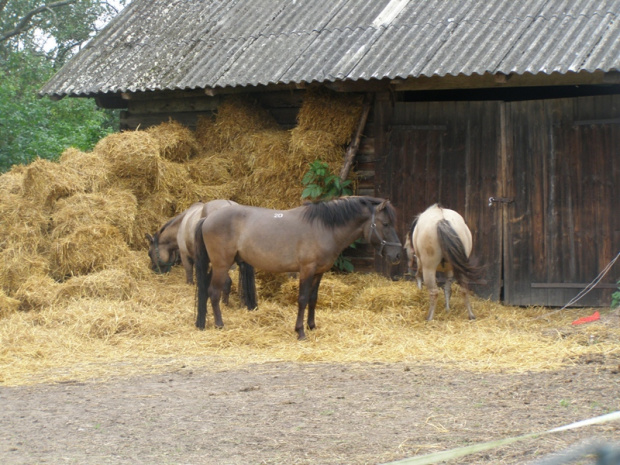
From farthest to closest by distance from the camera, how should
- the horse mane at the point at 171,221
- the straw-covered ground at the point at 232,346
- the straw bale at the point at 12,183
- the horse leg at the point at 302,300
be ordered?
the horse mane at the point at 171,221 → the straw bale at the point at 12,183 → the horse leg at the point at 302,300 → the straw-covered ground at the point at 232,346

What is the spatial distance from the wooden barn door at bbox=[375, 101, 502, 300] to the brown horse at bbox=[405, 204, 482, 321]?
971mm

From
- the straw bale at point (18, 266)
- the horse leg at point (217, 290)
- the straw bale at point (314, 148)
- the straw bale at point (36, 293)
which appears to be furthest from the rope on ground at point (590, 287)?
the straw bale at point (18, 266)

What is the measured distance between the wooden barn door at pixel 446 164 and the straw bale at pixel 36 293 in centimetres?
450

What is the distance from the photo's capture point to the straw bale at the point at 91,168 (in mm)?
11273

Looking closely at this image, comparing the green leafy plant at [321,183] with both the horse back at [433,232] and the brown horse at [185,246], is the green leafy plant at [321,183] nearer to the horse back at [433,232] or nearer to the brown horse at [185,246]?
the brown horse at [185,246]

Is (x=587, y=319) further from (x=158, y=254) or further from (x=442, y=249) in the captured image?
(x=158, y=254)

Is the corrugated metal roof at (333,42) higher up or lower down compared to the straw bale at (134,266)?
higher up

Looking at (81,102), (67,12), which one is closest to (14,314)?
(81,102)

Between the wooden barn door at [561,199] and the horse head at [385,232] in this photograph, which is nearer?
the horse head at [385,232]

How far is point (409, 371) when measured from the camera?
6.66 m

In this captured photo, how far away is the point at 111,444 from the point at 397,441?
1.70 meters

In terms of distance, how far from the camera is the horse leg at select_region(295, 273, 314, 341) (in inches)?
328

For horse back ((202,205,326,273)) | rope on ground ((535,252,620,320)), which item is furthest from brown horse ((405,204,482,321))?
horse back ((202,205,326,273))

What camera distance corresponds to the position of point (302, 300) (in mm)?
8430
